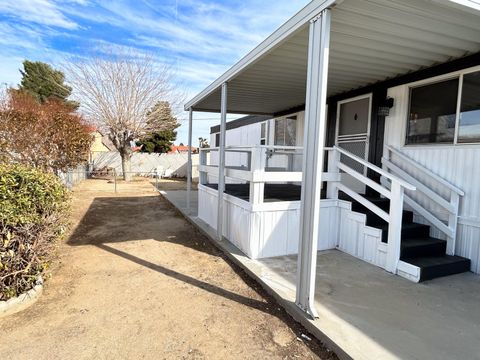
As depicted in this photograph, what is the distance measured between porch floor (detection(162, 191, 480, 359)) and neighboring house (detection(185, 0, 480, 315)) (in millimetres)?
216

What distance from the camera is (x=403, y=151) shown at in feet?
15.3

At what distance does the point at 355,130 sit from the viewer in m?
5.73

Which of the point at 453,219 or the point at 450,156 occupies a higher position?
the point at 450,156

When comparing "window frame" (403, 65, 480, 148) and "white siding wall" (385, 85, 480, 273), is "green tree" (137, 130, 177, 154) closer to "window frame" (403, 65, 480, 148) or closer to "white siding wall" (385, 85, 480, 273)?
"window frame" (403, 65, 480, 148)

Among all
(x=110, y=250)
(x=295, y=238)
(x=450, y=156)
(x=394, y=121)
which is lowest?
(x=110, y=250)

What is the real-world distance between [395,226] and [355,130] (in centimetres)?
274

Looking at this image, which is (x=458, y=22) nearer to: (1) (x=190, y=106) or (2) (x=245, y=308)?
(2) (x=245, y=308)

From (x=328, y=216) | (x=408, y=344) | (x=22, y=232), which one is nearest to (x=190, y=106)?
(x=328, y=216)

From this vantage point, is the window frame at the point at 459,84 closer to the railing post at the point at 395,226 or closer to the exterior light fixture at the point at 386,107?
the exterior light fixture at the point at 386,107

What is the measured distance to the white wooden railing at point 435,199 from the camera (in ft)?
12.4

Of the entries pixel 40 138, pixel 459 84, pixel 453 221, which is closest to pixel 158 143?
pixel 40 138

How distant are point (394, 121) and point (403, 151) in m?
0.54

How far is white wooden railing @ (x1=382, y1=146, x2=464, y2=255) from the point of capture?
3.79 m

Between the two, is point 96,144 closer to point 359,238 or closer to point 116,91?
point 116,91
